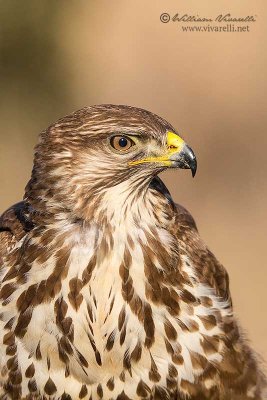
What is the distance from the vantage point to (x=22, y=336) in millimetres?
6492

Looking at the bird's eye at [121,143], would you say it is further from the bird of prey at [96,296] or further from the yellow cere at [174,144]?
the yellow cere at [174,144]

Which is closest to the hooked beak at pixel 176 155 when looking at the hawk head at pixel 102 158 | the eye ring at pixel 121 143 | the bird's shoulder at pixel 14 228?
the hawk head at pixel 102 158

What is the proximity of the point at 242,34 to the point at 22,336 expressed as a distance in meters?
7.46

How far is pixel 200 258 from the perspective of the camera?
684 cm

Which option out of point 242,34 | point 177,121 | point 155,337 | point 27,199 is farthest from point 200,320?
point 242,34

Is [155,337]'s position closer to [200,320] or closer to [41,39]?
[200,320]

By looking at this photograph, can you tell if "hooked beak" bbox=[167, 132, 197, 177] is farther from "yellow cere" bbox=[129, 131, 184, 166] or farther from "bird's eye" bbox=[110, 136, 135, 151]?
"bird's eye" bbox=[110, 136, 135, 151]

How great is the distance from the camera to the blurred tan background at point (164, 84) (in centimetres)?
1177

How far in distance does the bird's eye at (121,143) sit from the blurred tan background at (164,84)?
16.0 ft

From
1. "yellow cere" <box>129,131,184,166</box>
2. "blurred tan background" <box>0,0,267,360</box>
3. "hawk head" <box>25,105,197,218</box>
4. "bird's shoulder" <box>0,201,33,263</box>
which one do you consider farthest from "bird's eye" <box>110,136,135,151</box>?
"blurred tan background" <box>0,0,267,360</box>

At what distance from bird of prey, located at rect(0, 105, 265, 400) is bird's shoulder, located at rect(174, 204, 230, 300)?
0.90ft

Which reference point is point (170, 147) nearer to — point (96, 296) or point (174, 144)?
point (174, 144)

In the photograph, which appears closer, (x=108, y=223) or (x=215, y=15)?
(x=108, y=223)

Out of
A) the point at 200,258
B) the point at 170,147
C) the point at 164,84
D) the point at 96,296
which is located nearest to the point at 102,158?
the point at 170,147
